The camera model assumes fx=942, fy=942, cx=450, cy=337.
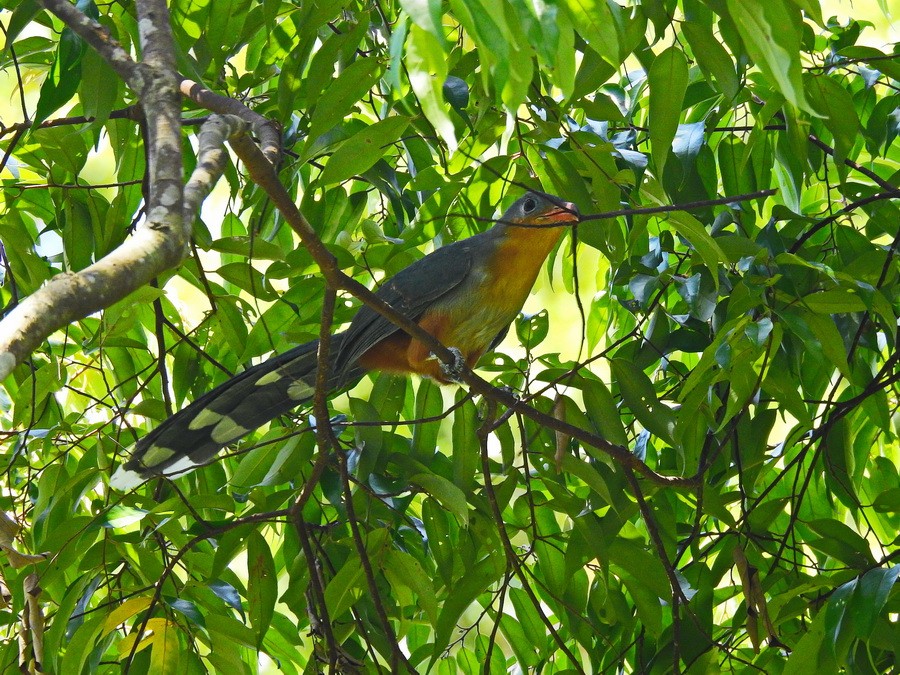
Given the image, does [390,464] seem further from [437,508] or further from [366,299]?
[366,299]

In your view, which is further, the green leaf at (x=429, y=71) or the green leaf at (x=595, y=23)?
the green leaf at (x=595, y=23)

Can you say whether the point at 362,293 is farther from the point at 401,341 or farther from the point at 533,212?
the point at 533,212

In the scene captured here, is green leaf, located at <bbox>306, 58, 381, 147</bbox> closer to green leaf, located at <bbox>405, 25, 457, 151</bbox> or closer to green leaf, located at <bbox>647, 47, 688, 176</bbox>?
green leaf, located at <bbox>647, 47, 688, 176</bbox>

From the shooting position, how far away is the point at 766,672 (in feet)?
8.68

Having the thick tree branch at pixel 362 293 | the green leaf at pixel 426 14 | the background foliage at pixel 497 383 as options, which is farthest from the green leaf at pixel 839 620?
the green leaf at pixel 426 14

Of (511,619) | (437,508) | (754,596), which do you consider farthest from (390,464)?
(754,596)

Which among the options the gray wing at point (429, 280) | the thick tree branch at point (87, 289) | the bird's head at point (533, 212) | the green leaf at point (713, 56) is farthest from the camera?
the gray wing at point (429, 280)

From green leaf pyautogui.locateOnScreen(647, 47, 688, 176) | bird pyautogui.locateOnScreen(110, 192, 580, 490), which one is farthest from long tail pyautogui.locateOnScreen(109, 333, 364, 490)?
green leaf pyautogui.locateOnScreen(647, 47, 688, 176)

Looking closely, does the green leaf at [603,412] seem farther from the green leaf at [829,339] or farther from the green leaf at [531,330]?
the green leaf at [829,339]

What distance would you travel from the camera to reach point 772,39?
132 centimetres

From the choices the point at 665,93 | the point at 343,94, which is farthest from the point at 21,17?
the point at 665,93

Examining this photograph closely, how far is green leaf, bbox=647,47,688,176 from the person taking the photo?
215 cm

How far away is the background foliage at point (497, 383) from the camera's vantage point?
93.8 inches

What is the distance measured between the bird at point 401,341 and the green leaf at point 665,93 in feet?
2.68
